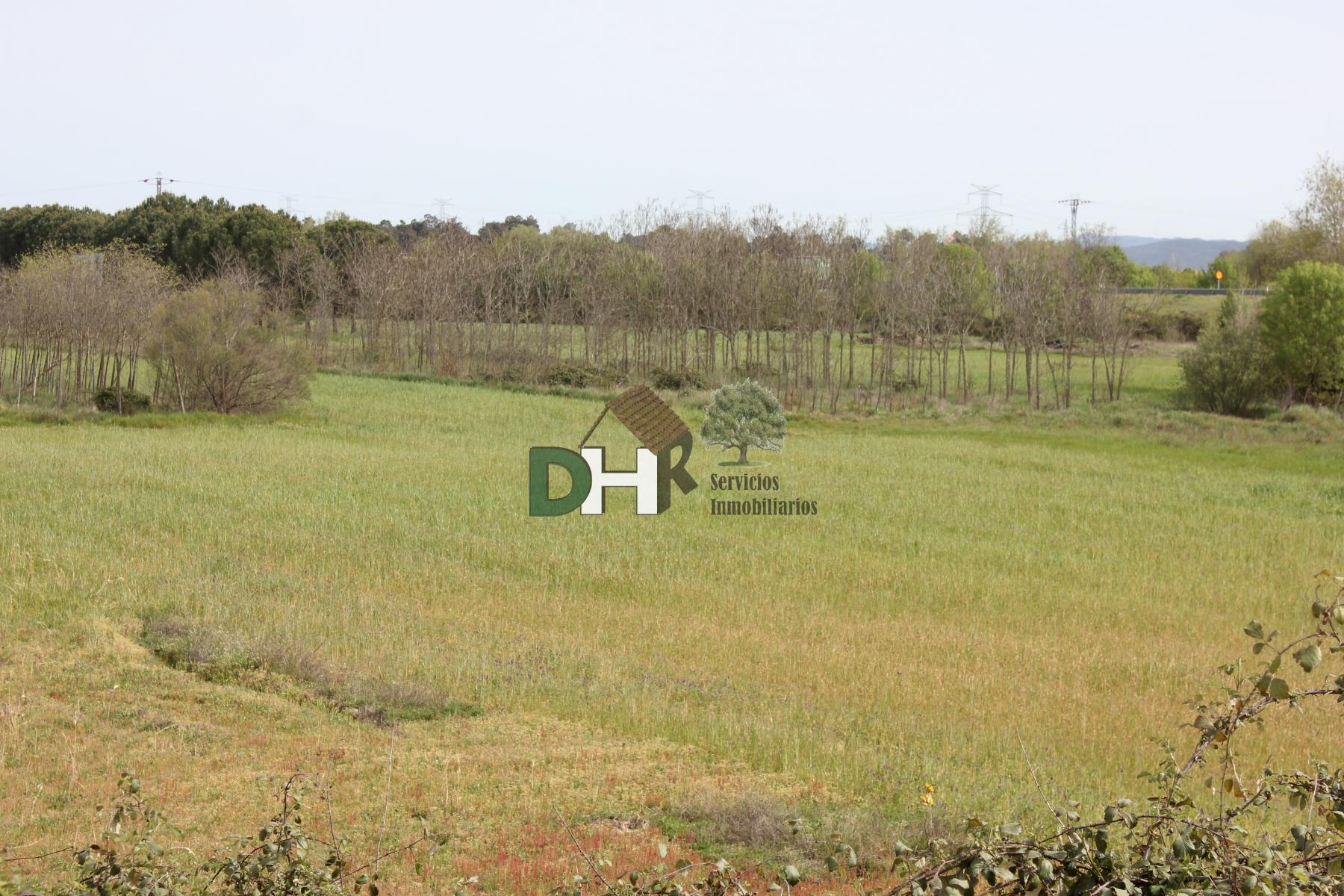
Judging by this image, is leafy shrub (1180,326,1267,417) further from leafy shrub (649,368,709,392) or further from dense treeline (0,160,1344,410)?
leafy shrub (649,368,709,392)

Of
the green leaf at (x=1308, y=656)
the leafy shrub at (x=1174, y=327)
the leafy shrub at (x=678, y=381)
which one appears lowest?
the green leaf at (x=1308, y=656)

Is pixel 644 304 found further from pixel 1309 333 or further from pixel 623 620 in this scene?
pixel 623 620

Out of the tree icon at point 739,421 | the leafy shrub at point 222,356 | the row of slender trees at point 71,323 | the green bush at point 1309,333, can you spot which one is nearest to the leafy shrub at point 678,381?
the leafy shrub at point 222,356

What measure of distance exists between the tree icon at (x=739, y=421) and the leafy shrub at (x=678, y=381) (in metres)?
13.5

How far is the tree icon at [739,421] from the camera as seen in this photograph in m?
22.9

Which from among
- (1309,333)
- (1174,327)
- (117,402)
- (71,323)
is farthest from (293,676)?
(1174,327)

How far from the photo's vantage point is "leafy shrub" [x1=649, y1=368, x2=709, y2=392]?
37.4 meters

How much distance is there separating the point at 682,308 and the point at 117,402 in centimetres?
1889

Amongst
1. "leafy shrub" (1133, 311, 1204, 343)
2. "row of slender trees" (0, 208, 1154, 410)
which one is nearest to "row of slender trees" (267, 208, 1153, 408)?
"row of slender trees" (0, 208, 1154, 410)

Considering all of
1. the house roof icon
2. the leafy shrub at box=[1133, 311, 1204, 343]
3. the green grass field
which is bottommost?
the green grass field

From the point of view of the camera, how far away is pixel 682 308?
40.1m

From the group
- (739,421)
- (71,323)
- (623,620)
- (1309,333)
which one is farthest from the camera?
(1309,333)

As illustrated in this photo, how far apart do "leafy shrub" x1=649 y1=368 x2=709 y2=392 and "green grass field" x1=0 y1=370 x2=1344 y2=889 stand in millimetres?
13243

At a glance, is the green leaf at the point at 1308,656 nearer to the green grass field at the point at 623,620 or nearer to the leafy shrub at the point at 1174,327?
the green grass field at the point at 623,620
